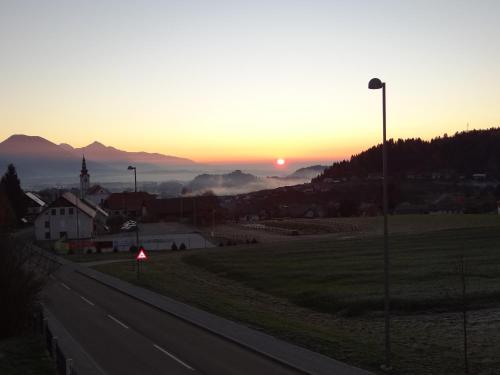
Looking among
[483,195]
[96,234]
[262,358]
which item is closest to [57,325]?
[262,358]

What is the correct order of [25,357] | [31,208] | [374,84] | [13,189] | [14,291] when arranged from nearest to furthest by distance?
[374,84] < [25,357] < [14,291] < [13,189] < [31,208]

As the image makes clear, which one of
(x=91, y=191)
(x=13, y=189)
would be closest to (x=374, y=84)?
(x=13, y=189)

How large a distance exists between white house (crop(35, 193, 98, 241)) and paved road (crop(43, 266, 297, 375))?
2096 inches

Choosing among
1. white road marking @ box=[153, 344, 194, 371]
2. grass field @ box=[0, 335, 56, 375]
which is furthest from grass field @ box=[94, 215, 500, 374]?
grass field @ box=[0, 335, 56, 375]

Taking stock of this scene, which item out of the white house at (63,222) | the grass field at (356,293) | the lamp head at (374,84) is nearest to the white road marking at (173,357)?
the grass field at (356,293)

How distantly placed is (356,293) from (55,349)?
59.7ft

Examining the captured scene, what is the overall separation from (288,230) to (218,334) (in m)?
72.6

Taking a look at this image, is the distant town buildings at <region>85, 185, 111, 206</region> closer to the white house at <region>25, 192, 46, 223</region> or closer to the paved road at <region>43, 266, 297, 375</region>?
the white house at <region>25, 192, 46, 223</region>

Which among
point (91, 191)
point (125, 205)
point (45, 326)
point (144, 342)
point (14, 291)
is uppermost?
point (91, 191)

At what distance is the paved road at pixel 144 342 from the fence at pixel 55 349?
1386mm

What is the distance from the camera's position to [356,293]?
30.3 m

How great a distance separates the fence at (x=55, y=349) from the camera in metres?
13.7

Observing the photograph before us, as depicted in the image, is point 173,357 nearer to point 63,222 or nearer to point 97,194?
point 63,222

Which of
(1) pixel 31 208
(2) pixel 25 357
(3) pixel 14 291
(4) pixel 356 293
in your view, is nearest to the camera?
(2) pixel 25 357
